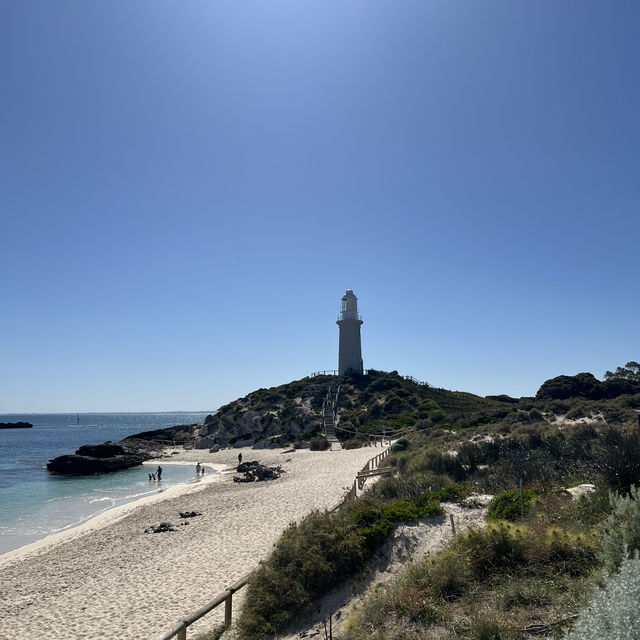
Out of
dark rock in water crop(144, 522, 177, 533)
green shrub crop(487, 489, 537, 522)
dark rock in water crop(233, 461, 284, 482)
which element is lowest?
dark rock in water crop(144, 522, 177, 533)

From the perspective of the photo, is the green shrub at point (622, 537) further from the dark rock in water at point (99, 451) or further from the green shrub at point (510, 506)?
the dark rock in water at point (99, 451)

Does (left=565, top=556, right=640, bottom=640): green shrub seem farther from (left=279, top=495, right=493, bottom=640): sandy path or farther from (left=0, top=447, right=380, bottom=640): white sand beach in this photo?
(left=0, top=447, right=380, bottom=640): white sand beach

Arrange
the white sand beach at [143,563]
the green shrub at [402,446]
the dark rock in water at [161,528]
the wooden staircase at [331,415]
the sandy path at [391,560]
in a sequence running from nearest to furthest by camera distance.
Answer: the sandy path at [391,560] < the white sand beach at [143,563] < the dark rock in water at [161,528] < the green shrub at [402,446] < the wooden staircase at [331,415]

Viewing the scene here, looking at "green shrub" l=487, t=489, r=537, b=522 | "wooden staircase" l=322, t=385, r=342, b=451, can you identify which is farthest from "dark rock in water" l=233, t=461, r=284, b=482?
"green shrub" l=487, t=489, r=537, b=522

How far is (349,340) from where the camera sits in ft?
218

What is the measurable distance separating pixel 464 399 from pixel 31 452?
187 ft

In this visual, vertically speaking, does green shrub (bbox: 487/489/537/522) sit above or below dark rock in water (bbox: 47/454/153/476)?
above

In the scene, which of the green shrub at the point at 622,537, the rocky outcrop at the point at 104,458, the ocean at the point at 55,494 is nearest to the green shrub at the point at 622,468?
the green shrub at the point at 622,537

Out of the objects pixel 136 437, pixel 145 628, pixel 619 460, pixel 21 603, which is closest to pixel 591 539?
pixel 619 460

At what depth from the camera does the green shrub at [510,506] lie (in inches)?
341

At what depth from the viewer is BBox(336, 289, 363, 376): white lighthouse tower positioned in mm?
65625

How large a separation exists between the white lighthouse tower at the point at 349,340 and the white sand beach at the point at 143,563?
43.1 m

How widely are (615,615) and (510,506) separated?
20.7 ft

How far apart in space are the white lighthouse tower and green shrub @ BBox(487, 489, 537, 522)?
55824 mm
